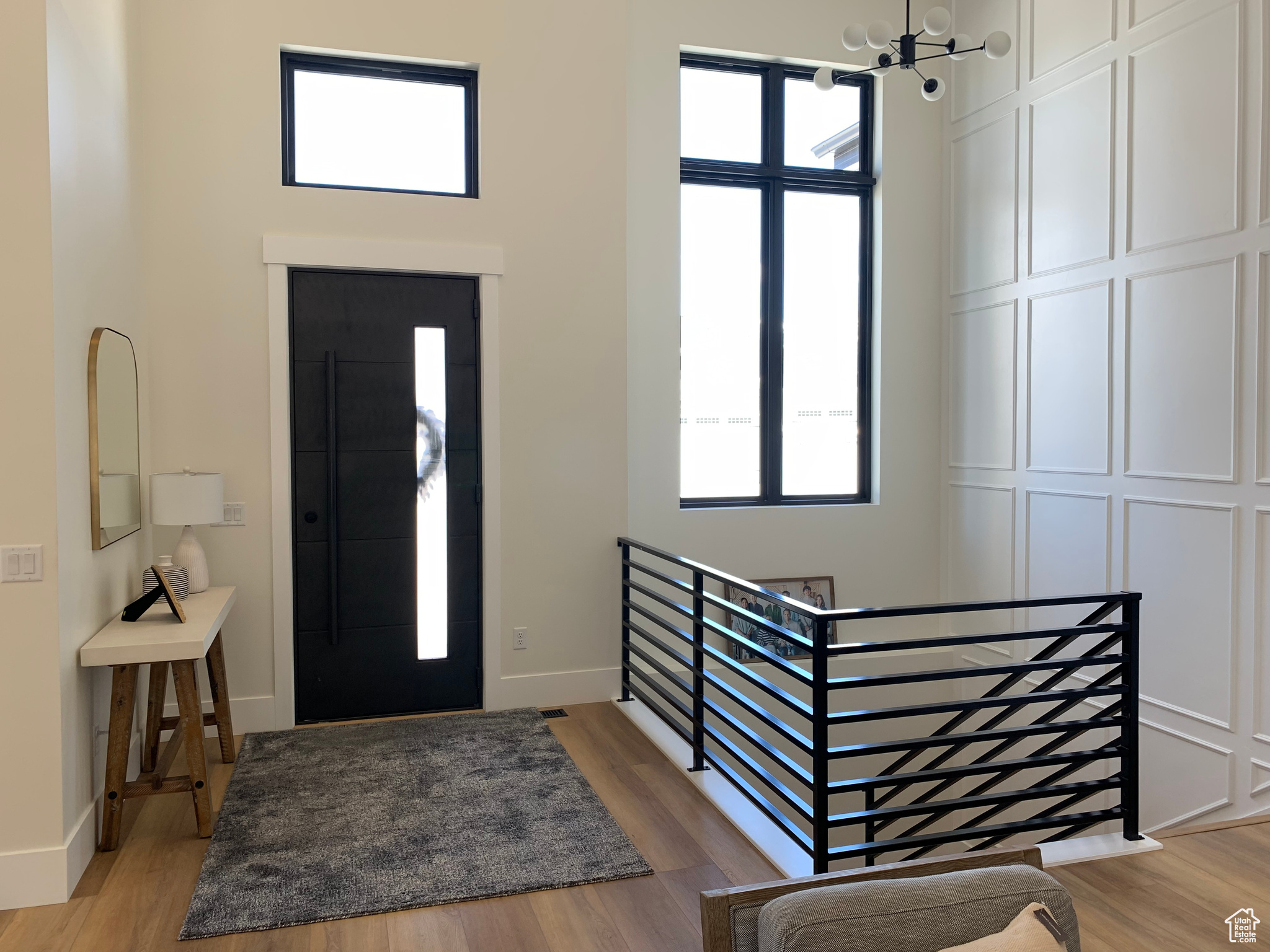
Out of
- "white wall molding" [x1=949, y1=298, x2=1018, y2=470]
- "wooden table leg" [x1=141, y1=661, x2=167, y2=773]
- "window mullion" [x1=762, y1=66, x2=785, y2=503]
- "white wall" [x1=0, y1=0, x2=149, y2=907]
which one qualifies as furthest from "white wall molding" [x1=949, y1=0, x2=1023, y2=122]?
"wooden table leg" [x1=141, y1=661, x2=167, y2=773]

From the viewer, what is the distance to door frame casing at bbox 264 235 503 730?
14.2 feet

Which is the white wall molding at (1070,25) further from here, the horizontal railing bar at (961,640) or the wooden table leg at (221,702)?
the wooden table leg at (221,702)

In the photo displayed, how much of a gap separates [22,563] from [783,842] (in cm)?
257

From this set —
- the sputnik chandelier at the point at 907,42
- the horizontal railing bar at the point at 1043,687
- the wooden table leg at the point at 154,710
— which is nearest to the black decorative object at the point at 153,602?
the wooden table leg at the point at 154,710

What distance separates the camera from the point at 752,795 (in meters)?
3.35

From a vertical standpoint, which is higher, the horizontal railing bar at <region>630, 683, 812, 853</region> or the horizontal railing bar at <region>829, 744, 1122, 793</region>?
the horizontal railing bar at <region>829, 744, 1122, 793</region>

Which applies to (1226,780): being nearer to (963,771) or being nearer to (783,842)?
(963,771)

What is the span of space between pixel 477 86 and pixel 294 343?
1.61 metres

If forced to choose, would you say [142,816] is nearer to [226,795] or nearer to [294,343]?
[226,795]

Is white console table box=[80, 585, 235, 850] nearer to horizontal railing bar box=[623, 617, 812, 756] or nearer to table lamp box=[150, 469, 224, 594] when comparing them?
table lamp box=[150, 469, 224, 594]

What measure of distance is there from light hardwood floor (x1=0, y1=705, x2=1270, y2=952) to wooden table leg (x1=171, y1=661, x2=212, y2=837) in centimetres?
10

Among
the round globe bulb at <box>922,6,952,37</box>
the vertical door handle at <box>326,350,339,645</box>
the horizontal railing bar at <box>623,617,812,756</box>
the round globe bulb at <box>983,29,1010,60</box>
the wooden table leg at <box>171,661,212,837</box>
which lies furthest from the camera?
the vertical door handle at <box>326,350,339,645</box>

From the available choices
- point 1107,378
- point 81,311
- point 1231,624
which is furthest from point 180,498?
point 1231,624

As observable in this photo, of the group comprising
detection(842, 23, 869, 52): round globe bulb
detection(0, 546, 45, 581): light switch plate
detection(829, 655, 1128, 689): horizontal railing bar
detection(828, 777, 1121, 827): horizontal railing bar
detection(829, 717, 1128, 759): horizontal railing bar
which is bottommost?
detection(828, 777, 1121, 827): horizontal railing bar
